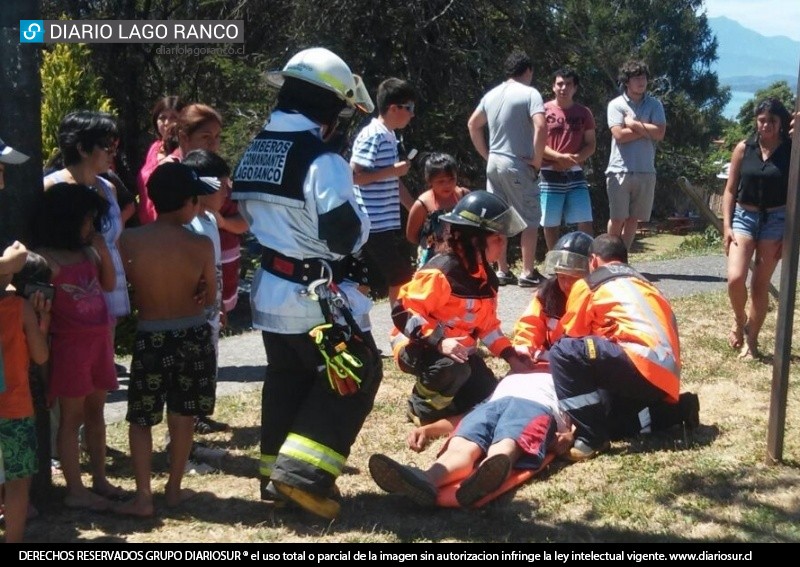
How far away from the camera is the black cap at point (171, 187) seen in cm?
442

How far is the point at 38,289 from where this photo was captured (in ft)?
13.0

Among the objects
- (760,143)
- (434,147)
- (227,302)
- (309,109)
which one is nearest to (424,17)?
(434,147)

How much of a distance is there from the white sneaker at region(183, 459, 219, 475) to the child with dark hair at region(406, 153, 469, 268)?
96.2 inches

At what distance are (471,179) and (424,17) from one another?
2609mm

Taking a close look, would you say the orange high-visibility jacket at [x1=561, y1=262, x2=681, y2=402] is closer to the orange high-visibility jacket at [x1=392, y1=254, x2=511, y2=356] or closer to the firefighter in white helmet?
the orange high-visibility jacket at [x1=392, y1=254, x2=511, y2=356]

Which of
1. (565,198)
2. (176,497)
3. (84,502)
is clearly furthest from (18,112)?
(565,198)

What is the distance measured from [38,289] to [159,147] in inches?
76.2

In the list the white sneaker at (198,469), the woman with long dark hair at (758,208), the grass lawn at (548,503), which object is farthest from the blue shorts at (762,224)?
the white sneaker at (198,469)

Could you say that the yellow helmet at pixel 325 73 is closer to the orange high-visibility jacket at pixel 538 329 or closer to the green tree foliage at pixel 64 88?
the orange high-visibility jacket at pixel 538 329

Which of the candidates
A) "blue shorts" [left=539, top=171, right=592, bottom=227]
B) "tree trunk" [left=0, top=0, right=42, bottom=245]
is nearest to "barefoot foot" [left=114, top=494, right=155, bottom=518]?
"tree trunk" [left=0, top=0, right=42, bottom=245]

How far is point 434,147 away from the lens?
15.1 metres

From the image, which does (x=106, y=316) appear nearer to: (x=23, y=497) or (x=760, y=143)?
(x=23, y=497)

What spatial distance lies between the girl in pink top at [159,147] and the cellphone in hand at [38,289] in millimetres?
1466

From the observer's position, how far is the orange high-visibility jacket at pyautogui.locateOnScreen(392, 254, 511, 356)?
17.5ft
